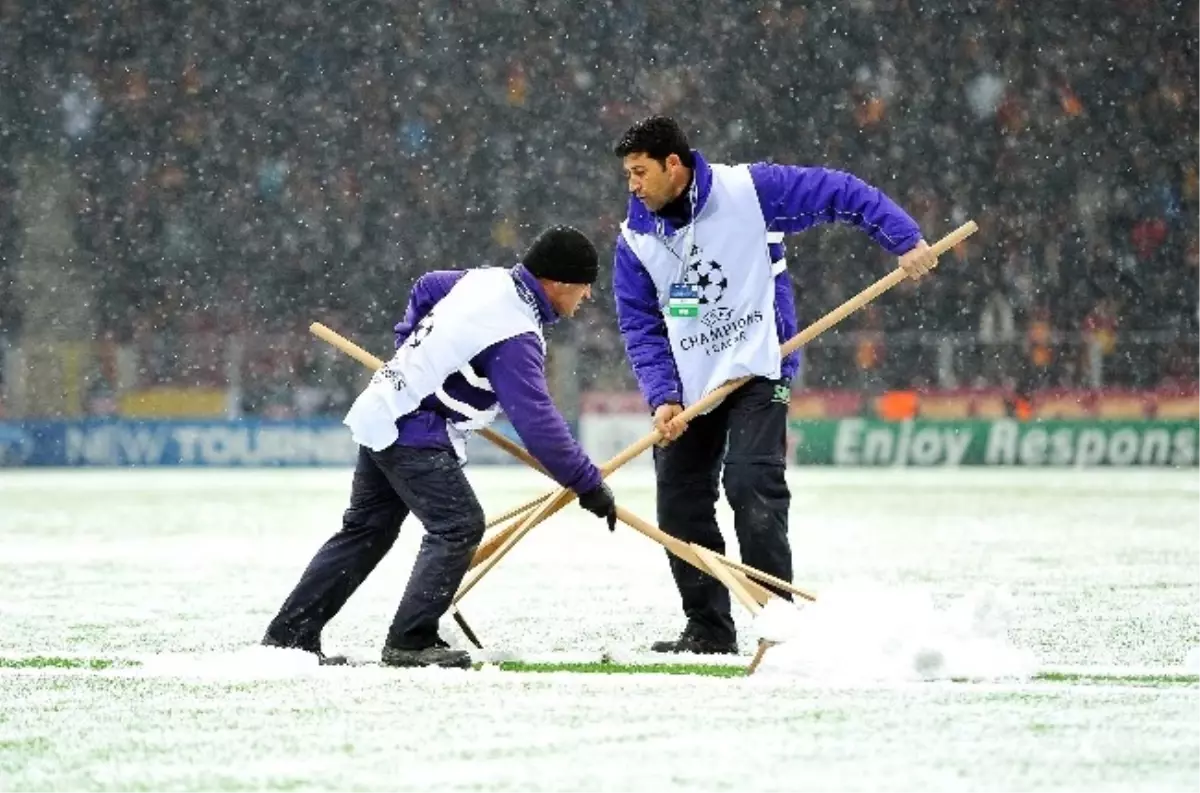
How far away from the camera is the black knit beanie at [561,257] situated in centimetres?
648

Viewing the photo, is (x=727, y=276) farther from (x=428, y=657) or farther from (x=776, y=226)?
(x=428, y=657)

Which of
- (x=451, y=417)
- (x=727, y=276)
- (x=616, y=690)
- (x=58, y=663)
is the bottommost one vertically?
(x=58, y=663)

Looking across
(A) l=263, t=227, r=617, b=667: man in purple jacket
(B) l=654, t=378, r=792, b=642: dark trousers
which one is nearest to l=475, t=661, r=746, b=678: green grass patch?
(A) l=263, t=227, r=617, b=667: man in purple jacket

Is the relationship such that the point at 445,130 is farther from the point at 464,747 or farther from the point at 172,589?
the point at 464,747

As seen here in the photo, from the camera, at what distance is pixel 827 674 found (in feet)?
19.7

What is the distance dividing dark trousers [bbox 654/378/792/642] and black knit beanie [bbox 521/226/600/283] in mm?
972

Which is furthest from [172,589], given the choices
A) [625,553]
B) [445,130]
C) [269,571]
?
[445,130]

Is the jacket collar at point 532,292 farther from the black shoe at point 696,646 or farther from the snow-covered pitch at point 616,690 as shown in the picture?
the black shoe at point 696,646

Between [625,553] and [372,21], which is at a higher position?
[372,21]

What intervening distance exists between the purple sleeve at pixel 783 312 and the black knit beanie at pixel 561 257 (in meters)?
0.98

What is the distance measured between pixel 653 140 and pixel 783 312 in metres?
0.75

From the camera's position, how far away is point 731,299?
7273 mm

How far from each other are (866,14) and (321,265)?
7649mm

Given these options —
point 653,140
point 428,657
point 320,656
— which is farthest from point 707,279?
point 320,656
